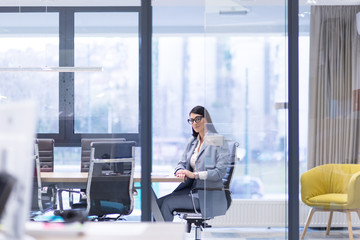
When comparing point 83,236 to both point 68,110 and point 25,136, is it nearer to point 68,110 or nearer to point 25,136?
point 25,136

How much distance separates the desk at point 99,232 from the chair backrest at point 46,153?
2723mm

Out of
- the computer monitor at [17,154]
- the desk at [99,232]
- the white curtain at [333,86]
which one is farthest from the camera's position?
the white curtain at [333,86]

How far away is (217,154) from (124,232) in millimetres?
2842

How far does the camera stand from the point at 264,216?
4.94 metres

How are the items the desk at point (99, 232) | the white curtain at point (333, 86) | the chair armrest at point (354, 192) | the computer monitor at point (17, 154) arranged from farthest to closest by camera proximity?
the white curtain at point (333, 86) < the chair armrest at point (354, 192) < the desk at point (99, 232) < the computer monitor at point (17, 154)

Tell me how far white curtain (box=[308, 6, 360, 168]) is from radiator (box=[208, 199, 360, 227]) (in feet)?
1.50

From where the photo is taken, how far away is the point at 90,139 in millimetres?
4945

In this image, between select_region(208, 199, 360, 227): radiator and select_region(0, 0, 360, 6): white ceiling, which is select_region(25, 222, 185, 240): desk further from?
select_region(0, 0, 360, 6): white ceiling

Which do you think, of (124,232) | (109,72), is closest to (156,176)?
(109,72)

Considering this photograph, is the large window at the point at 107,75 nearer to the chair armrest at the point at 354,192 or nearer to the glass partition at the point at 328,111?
the glass partition at the point at 328,111

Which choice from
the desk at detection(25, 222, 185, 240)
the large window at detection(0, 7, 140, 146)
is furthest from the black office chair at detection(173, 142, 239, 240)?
the desk at detection(25, 222, 185, 240)

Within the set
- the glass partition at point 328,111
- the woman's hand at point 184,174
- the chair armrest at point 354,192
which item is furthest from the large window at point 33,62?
the chair armrest at point 354,192

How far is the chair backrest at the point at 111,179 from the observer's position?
4.91 meters

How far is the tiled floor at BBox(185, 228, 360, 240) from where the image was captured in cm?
490
